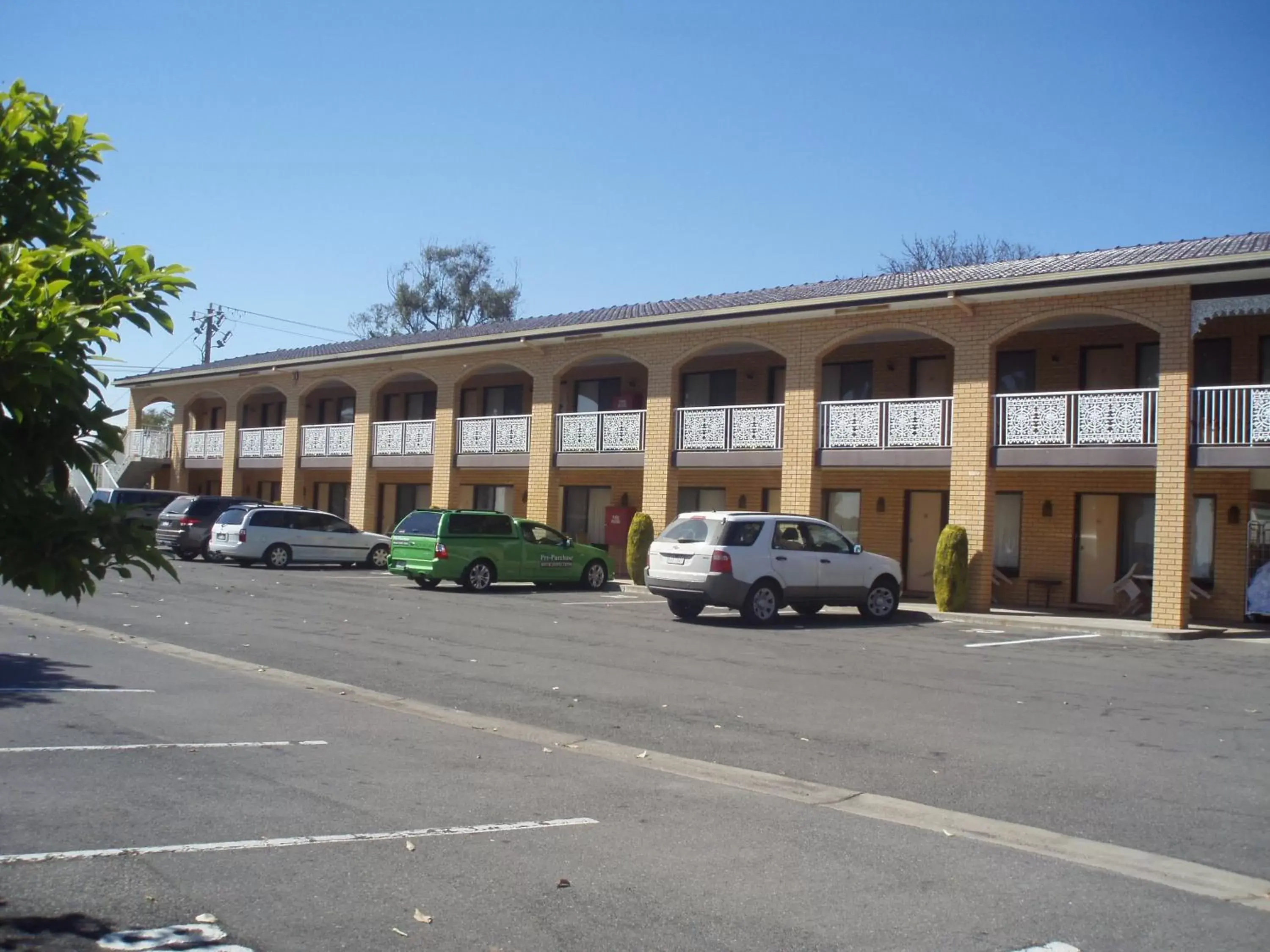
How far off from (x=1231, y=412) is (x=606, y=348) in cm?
1424

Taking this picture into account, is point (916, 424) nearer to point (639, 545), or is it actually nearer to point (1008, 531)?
point (1008, 531)

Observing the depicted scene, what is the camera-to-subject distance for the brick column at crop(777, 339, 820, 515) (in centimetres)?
2491

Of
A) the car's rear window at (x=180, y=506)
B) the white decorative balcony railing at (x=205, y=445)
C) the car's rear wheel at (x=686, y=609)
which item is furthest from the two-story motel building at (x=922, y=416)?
the white decorative balcony railing at (x=205, y=445)

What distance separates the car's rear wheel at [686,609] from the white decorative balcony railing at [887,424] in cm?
601

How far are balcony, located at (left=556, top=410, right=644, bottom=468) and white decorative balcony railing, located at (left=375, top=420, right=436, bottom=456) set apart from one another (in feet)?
17.3

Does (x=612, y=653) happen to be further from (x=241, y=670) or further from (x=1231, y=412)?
(x=1231, y=412)

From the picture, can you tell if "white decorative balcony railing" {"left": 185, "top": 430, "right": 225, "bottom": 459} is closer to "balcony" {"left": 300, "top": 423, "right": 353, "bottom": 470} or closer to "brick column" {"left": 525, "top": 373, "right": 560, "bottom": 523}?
"balcony" {"left": 300, "top": 423, "right": 353, "bottom": 470}

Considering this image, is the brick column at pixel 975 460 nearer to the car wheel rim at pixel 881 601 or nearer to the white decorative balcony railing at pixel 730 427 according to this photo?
the car wheel rim at pixel 881 601

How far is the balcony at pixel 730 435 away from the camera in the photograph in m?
25.8

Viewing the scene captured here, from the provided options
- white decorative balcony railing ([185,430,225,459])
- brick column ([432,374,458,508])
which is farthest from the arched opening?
brick column ([432,374,458,508])

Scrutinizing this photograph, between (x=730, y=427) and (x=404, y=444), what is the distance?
1204cm

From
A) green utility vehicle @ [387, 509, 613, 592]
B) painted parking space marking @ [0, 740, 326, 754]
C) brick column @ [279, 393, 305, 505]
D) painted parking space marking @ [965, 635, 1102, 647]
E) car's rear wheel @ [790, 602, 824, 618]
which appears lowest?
painted parking space marking @ [0, 740, 326, 754]

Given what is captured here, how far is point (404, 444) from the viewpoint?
114ft

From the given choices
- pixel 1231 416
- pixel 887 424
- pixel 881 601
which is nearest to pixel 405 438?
pixel 887 424
